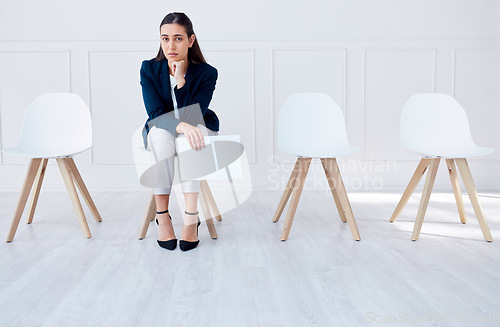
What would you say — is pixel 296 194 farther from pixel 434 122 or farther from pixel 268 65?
pixel 268 65

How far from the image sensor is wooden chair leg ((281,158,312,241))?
77.0 inches

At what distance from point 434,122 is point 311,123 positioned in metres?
0.64

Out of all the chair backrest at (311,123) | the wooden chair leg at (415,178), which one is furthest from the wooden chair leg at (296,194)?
the wooden chair leg at (415,178)

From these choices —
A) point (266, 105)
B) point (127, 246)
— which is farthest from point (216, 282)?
point (266, 105)

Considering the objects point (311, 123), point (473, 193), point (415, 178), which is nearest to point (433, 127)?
point (415, 178)

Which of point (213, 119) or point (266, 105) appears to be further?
point (266, 105)

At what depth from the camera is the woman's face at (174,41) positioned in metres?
1.83

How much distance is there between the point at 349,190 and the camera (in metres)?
3.33

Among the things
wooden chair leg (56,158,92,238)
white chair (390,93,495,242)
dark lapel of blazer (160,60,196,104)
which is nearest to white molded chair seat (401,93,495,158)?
white chair (390,93,495,242)

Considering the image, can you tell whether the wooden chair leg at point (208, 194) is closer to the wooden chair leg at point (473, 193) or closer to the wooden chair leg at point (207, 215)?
the wooden chair leg at point (207, 215)

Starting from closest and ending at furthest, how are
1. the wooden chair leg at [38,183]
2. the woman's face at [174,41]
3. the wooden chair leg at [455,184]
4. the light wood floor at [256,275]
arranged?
1. the light wood floor at [256,275]
2. the woman's face at [174,41]
3. the wooden chair leg at [455,184]
4. the wooden chair leg at [38,183]

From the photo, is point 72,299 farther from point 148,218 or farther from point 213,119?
point 213,119

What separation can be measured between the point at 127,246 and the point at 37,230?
597 mm

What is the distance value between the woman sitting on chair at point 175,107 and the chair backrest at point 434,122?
999 mm
